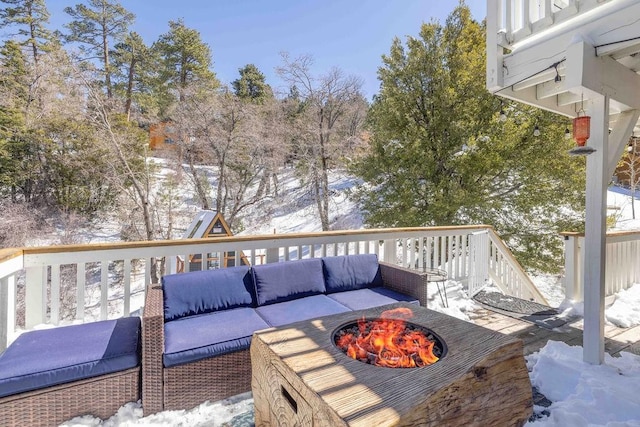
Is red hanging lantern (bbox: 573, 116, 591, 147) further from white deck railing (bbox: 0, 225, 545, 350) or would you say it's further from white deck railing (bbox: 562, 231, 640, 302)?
white deck railing (bbox: 0, 225, 545, 350)

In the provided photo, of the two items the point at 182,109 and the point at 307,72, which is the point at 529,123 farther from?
the point at 182,109

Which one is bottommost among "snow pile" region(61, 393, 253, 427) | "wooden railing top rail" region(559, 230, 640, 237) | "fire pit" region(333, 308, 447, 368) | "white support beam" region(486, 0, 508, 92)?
"snow pile" region(61, 393, 253, 427)

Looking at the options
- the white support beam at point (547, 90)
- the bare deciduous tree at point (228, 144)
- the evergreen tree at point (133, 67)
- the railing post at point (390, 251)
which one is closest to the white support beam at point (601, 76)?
the white support beam at point (547, 90)

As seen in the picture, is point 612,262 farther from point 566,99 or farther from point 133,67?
point 133,67

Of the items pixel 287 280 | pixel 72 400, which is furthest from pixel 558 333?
pixel 72 400

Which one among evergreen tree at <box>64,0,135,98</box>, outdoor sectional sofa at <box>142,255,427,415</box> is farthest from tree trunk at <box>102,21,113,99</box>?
outdoor sectional sofa at <box>142,255,427,415</box>

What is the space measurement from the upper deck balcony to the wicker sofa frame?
348 cm

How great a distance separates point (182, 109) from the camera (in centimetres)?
1113

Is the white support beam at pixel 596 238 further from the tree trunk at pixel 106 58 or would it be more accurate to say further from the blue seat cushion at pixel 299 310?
the tree trunk at pixel 106 58

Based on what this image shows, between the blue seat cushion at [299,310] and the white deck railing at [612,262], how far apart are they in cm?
310

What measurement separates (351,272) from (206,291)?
1.42 meters

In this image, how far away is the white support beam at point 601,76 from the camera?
222 centimetres

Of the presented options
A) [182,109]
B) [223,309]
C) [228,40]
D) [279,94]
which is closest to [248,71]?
[228,40]

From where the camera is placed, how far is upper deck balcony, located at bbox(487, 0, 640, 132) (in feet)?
7.23
